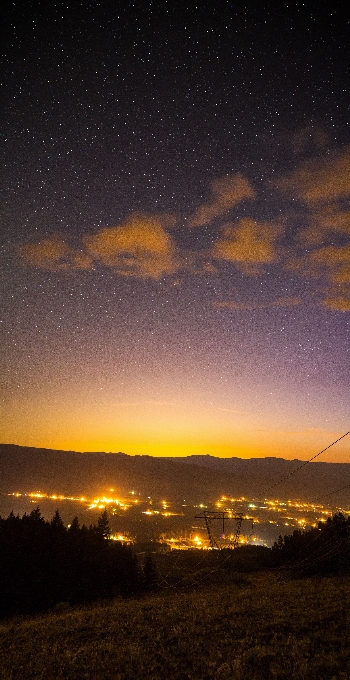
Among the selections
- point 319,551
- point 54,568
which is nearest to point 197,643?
point 54,568

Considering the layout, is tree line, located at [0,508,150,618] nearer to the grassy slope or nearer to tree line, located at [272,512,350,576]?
the grassy slope

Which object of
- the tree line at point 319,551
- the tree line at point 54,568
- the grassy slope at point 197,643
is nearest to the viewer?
the grassy slope at point 197,643

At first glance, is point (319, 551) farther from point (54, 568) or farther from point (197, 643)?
point (197, 643)

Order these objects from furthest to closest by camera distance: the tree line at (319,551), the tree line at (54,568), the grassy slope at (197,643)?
the tree line at (319,551) < the tree line at (54,568) < the grassy slope at (197,643)

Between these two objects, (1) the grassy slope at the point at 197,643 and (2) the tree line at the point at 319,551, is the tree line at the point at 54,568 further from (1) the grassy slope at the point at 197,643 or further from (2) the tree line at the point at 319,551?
(2) the tree line at the point at 319,551

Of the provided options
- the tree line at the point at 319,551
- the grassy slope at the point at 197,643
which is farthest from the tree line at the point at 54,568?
the tree line at the point at 319,551

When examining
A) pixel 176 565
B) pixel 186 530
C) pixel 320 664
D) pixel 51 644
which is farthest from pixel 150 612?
pixel 186 530

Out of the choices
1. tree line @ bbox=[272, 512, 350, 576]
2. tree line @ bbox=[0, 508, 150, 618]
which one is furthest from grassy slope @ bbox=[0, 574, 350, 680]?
tree line @ bbox=[272, 512, 350, 576]

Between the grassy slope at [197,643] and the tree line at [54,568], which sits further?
the tree line at [54,568]
